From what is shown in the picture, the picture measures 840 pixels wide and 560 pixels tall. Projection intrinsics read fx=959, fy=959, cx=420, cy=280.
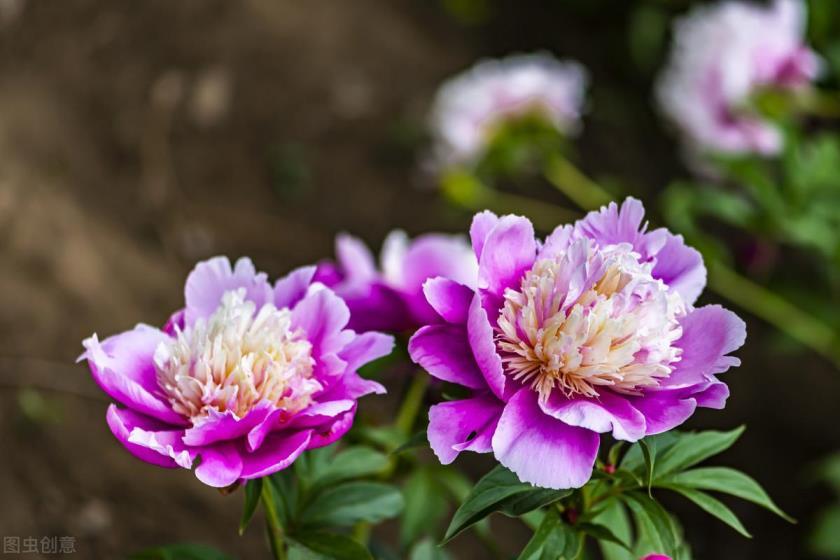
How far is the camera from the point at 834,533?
148 centimetres

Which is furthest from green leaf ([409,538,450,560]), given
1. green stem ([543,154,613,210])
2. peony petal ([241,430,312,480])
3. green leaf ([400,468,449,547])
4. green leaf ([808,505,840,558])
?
green leaf ([808,505,840,558])

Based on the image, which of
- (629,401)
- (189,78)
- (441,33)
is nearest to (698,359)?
(629,401)

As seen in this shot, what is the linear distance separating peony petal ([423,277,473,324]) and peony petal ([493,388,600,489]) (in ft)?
0.17

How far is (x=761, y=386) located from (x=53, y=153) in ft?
4.67

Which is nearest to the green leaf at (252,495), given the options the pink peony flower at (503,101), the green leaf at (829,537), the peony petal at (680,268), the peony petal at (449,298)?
the peony petal at (449,298)

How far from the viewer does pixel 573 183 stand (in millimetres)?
1853

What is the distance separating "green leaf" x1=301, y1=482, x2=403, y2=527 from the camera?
24.9 inches

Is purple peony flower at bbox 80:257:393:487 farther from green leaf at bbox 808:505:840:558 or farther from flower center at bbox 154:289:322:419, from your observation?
green leaf at bbox 808:505:840:558

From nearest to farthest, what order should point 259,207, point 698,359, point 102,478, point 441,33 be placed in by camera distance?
point 698,359, point 102,478, point 259,207, point 441,33

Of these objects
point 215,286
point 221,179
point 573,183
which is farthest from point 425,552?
point 221,179

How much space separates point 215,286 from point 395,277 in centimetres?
28

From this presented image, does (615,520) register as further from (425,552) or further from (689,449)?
(425,552)

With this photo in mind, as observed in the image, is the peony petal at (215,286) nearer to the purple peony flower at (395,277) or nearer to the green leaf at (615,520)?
the purple peony flower at (395,277)

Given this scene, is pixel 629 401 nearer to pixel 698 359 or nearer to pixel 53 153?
pixel 698 359
